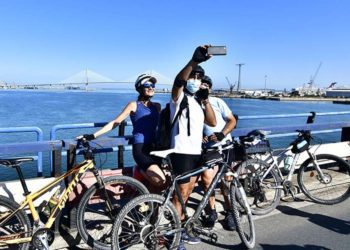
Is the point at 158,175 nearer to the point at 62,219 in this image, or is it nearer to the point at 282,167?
the point at 62,219

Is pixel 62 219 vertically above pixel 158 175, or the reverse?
pixel 158 175

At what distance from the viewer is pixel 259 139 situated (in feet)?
16.1

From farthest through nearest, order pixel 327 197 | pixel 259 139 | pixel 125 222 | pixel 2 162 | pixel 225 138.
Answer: pixel 327 197 → pixel 259 139 → pixel 225 138 → pixel 125 222 → pixel 2 162

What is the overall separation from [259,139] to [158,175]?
1619 millimetres

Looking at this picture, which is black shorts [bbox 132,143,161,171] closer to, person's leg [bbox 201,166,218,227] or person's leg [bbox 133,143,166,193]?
person's leg [bbox 133,143,166,193]

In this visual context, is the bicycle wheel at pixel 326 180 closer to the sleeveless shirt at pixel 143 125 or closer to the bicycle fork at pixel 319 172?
the bicycle fork at pixel 319 172

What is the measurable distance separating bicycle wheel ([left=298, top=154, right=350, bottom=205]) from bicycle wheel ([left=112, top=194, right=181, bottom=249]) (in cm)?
263

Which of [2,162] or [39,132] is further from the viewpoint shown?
[39,132]

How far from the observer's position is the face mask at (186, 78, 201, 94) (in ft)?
12.3

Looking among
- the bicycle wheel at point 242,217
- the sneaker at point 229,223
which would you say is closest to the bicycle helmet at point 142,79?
the bicycle wheel at point 242,217

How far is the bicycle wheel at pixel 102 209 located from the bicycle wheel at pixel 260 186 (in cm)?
154

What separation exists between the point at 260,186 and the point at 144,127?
1.91 meters

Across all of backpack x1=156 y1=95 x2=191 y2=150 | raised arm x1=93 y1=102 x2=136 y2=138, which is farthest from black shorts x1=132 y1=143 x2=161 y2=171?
raised arm x1=93 y1=102 x2=136 y2=138

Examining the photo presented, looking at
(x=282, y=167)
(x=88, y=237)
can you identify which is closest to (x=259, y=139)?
(x=282, y=167)
